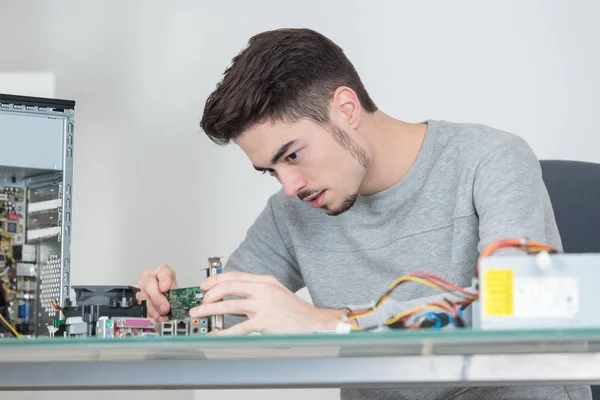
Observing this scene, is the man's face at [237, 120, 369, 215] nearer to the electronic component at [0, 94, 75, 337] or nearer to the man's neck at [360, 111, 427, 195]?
the man's neck at [360, 111, 427, 195]

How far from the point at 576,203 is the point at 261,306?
0.81 metres

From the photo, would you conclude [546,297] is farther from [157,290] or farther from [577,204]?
[577,204]

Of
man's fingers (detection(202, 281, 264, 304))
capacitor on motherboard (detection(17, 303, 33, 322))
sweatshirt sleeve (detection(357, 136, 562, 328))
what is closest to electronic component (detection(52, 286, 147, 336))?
man's fingers (detection(202, 281, 264, 304))

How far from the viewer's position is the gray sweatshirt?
1.47m

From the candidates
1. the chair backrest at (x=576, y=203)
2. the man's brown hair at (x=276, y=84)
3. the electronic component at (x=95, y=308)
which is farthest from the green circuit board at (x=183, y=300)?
the chair backrest at (x=576, y=203)

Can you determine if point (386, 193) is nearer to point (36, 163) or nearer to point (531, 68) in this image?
point (36, 163)

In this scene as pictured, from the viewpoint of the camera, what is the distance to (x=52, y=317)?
4.45 ft

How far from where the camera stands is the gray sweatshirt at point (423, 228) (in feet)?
4.84

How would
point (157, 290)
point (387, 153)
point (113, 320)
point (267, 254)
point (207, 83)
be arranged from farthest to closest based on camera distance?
point (207, 83)
point (267, 254)
point (387, 153)
point (157, 290)
point (113, 320)

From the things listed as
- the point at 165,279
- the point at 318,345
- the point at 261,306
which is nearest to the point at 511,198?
the point at 261,306

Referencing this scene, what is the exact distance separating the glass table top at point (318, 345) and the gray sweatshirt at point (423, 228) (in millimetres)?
598

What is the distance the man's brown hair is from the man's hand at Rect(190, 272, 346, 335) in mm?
420

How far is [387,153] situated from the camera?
67.5 inches

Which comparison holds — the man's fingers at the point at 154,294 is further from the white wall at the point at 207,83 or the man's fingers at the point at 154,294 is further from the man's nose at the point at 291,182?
the white wall at the point at 207,83
